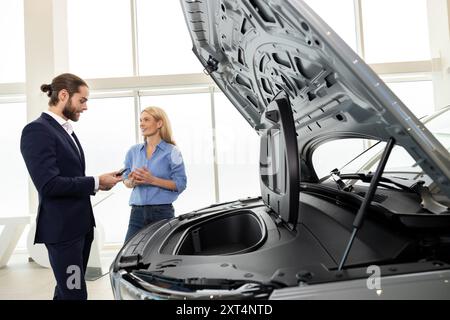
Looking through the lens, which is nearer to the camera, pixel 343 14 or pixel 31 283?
pixel 31 283

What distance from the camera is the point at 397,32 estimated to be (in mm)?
5277

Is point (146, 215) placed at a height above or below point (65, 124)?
below

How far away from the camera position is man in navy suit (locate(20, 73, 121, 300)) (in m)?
1.57

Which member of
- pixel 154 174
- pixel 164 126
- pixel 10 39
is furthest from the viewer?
pixel 10 39

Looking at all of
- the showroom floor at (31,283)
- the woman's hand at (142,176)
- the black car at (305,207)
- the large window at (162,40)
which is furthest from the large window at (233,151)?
the black car at (305,207)

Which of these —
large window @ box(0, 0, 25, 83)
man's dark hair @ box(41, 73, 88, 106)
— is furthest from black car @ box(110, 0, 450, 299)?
large window @ box(0, 0, 25, 83)

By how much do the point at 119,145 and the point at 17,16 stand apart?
2430 mm

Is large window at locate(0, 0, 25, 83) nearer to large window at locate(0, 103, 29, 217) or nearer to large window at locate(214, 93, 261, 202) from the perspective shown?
large window at locate(0, 103, 29, 217)

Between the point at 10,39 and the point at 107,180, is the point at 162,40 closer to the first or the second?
the point at 10,39

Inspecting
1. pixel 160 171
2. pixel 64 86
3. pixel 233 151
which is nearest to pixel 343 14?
pixel 233 151

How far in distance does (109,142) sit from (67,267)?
3955mm

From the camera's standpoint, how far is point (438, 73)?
483 centimetres

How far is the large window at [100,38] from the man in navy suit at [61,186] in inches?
149

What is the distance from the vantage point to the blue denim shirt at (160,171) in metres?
2.21
